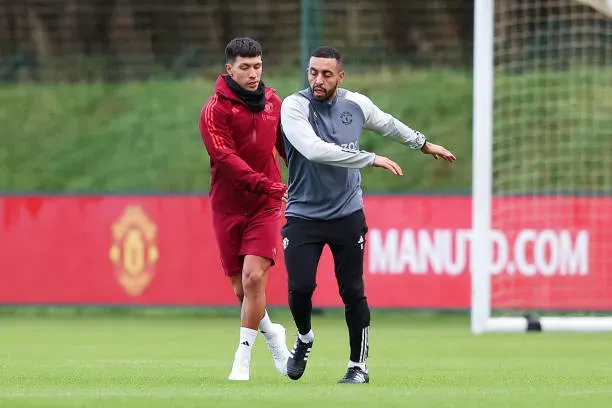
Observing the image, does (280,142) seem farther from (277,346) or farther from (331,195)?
(277,346)

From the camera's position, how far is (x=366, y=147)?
22250 millimetres

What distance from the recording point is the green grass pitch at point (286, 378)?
840 cm

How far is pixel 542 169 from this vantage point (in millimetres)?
17625

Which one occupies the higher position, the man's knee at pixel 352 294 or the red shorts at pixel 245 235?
the red shorts at pixel 245 235

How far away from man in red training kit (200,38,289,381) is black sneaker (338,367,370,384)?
57cm

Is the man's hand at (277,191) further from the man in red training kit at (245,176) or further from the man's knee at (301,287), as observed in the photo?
the man's knee at (301,287)

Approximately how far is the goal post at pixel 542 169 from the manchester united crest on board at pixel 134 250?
381 centimetres

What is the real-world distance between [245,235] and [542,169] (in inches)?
329

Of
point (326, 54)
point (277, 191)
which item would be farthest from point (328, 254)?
point (326, 54)

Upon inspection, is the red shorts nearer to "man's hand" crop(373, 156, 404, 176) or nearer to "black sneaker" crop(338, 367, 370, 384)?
"black sneaker" crop(338, 367, 370, 384)

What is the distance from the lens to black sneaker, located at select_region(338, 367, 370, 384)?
31.2ft

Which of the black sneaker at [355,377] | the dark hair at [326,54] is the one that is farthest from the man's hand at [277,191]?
the black sneaker at [355,377]

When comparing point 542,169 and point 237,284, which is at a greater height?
point 542,169

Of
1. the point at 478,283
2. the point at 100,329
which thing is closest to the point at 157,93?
the point at 100,329
